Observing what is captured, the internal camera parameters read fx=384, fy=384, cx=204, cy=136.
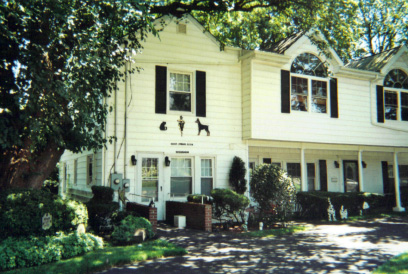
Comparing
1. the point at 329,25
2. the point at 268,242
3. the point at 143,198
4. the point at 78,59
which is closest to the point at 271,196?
the point at 268,242

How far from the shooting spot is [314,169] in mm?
19188

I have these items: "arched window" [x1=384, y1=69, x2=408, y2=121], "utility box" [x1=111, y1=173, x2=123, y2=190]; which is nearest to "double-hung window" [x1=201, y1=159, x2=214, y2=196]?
"utility box" [x1=111, y1=173, x2=123, y2=190]

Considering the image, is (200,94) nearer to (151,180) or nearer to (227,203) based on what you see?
(151,180)

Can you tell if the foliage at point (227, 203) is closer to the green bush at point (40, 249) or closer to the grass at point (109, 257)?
the grass at point (109, 257)

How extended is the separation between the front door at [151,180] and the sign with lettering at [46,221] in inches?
194

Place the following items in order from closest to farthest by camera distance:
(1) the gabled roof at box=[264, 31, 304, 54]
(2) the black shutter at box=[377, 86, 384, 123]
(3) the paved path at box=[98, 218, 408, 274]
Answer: (3) the paved path at box=[98, 218, 408, 274] → (1) the gabled roof at box=[264, 31, 304, 54] → (2) the black shutter at box=[377, 86, 384, 123]

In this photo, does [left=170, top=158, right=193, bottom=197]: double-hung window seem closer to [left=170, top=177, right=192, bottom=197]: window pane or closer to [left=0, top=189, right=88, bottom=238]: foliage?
[left=170, top=177, right=192, bottom=197]: window pane

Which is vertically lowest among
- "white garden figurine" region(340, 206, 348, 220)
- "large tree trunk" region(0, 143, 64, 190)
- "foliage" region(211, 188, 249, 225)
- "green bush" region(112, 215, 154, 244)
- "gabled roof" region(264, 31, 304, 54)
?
"white garden figurine" region(340, 206, 348, 220)

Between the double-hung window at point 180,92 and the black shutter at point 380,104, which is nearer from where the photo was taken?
the double-hung window at point 180,92

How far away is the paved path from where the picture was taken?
7.42m

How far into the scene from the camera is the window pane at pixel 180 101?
1412 cm

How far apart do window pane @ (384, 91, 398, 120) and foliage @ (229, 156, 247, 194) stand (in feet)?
28.7

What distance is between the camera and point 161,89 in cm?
1370

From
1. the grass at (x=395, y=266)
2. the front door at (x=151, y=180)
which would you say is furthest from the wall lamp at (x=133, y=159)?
the grass at (x=395, y=266)
